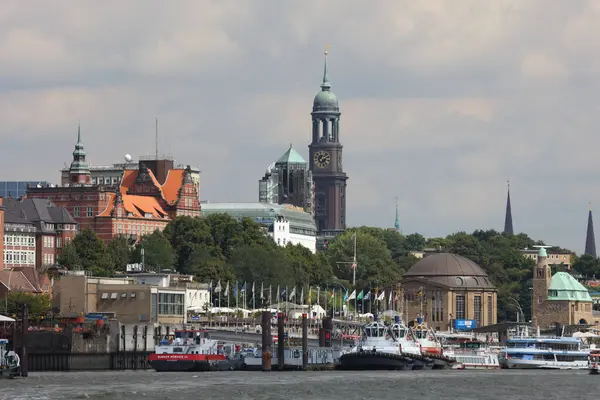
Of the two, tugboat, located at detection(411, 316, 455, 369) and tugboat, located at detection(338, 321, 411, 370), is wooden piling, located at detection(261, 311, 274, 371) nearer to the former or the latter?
tugboat, located at detection(338, 321, 411, 370)

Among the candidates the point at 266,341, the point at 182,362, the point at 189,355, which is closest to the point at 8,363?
the point at 182,362

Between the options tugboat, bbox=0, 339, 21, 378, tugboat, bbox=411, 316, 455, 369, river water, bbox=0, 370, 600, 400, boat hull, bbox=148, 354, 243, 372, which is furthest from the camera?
tugboat, bbox=411, 316, 455, 369

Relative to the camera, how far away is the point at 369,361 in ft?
584

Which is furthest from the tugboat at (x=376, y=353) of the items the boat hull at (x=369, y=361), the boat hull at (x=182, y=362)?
the boat hull at (x=182, y=362)

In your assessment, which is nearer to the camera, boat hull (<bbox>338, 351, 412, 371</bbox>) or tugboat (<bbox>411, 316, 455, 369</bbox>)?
boat hull (<bbox>338, 351, 412, 371</bbox>)

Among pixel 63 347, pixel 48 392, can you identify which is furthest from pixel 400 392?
pixel 63 347

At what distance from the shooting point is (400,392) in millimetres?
149875

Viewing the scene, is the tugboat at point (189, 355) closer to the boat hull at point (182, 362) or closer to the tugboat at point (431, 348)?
the boat hull at point (182, 362)

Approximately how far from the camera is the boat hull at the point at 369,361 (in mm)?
177750

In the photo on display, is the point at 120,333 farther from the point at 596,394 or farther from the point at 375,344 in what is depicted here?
the point at 596,394

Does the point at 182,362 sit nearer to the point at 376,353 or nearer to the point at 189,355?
the point at 189,355

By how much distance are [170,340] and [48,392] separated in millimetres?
38172

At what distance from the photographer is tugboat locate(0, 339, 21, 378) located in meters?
158

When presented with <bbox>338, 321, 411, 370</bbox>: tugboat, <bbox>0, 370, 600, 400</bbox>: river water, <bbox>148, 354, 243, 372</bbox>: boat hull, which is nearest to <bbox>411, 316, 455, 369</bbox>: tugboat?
<bbox>338, 321, 411, 370</bbox>: tugboat
